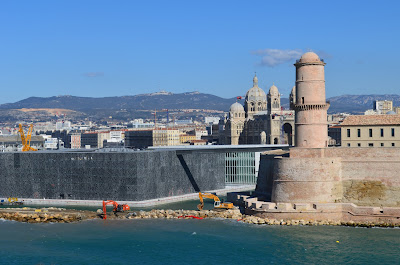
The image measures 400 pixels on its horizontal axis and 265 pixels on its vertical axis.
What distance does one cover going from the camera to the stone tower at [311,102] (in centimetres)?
7000

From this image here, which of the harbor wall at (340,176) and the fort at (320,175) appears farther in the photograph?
the harbor wall at (340,176)

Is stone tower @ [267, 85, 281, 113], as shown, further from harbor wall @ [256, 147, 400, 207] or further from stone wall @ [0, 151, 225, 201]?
A: harbor wall @ [256, 147, 400, 207]

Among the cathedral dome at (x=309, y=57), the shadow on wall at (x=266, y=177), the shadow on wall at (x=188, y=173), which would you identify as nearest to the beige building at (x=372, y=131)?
the shadow on wall at (x=266, y=177)

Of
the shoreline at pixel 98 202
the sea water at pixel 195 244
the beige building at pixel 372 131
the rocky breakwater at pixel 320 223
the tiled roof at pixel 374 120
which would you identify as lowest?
the sea water at pixel 195 244

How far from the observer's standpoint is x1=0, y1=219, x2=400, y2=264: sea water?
179ft

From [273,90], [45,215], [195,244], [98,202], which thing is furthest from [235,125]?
[195,244]

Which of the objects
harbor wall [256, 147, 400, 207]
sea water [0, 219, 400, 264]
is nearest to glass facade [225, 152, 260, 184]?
harbor wall [256, 147, 400, 207]

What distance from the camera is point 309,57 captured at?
7025cm

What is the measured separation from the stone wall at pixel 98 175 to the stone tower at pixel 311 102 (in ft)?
74.9

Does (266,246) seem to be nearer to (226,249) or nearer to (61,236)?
(226,249)

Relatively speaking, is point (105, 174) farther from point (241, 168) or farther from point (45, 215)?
point (241, 168)

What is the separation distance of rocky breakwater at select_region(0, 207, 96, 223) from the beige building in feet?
105

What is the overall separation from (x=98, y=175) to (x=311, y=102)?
29875 mm

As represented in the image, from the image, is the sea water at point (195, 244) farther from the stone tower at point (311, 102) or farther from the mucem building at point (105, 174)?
the mucem building at point (105, 174)
